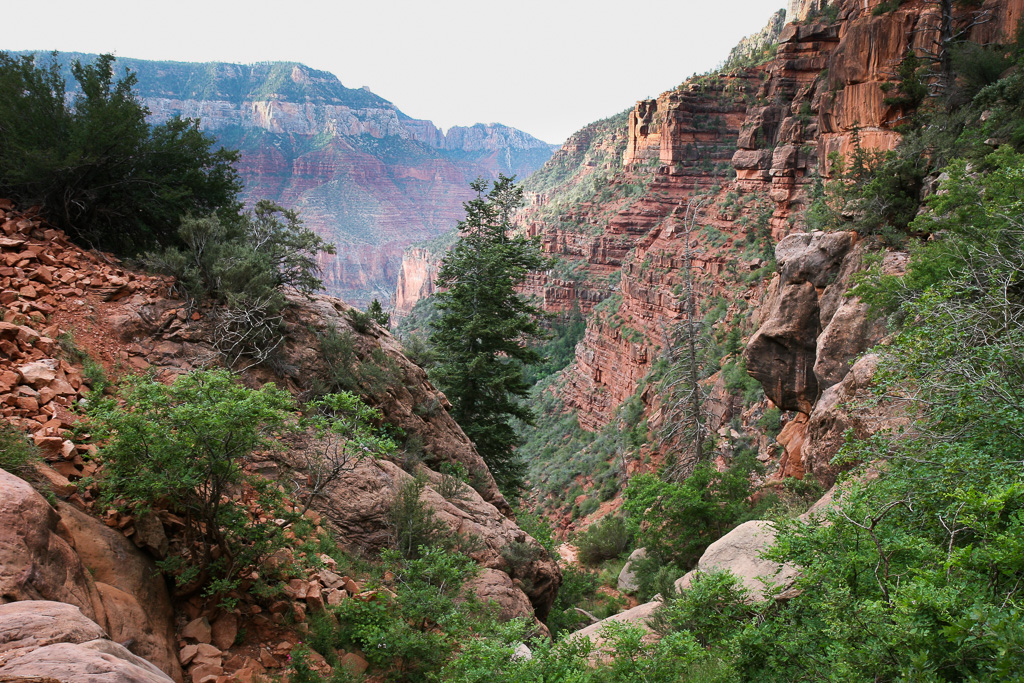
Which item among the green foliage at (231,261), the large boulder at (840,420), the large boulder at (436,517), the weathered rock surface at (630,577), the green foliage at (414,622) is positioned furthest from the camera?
the weathered rock surface at (630,577)

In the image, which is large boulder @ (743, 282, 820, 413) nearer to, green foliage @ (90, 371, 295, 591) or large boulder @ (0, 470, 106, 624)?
green foliage @ (90, 371, 295, 591)

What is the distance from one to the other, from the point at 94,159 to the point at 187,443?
5.74 meters

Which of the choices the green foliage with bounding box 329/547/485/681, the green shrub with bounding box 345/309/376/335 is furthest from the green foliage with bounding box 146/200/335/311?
the green foliage with bounding box 329/547/485/681

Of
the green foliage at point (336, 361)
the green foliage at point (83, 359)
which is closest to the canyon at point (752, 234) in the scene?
the green foliage at point (336, 361)

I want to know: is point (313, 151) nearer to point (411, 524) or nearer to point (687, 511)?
point (687, 511)

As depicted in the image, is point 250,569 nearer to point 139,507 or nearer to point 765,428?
point 139,507

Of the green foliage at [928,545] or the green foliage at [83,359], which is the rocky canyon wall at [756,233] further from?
the green foliage at [83,359]

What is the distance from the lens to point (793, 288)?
485 inches

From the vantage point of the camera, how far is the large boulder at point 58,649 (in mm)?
2518

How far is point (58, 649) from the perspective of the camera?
2.70 meters

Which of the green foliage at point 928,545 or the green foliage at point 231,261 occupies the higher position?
the green foliage at point 231,261

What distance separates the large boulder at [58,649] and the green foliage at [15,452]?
1486mm

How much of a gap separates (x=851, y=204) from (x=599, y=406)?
2367cm

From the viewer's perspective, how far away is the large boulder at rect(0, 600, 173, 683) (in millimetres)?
2518
